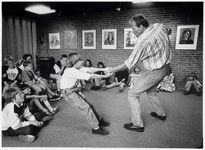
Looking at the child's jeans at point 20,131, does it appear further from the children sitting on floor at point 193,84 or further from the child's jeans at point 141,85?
the children sitting on floor at point 193,84

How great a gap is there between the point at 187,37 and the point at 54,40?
504 centimetres

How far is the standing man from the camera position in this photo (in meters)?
2.00

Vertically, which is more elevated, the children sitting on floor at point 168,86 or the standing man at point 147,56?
the standing man at point 147,56

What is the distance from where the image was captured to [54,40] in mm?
6402

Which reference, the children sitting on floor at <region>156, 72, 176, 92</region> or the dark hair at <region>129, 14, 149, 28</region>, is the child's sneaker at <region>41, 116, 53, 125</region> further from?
the children sitting on floor at <region>156, 72, 176, 92</region>

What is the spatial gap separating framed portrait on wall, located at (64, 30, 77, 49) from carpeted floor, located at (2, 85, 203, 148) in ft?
11.0

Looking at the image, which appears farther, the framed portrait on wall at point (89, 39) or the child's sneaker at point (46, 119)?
the framed portrait on wall at point (89, 39)

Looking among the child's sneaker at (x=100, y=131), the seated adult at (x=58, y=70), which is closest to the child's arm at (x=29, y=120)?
the child's sneaker at (x=100, y=131)

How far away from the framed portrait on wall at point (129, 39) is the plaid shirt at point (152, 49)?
9.88ft

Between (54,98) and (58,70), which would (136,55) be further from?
(58,70)

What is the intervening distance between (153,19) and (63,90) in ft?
13.4

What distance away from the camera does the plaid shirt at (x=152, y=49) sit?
1987mm

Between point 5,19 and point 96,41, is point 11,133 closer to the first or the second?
point 96,41

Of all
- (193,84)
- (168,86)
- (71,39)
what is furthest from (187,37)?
(71,39)
